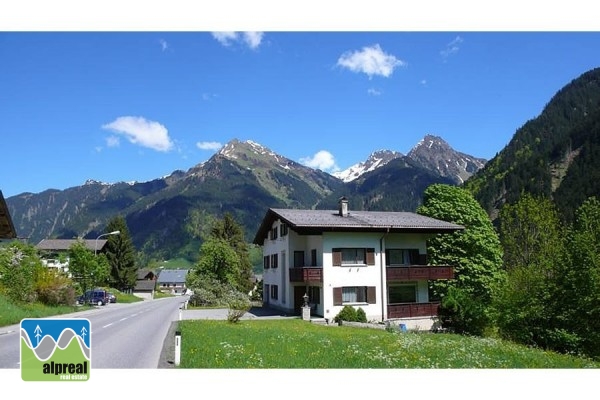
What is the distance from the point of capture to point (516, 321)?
81.0ft

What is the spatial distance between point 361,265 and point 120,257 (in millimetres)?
53727

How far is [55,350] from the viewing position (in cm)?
750

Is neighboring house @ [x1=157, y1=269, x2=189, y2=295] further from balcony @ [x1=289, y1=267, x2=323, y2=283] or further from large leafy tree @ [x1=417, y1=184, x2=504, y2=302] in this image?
balcony @ [x1=289, y1=267, x2=323, y2=283]

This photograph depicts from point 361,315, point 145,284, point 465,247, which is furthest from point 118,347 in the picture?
point 145,284

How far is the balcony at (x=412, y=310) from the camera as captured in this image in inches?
1238

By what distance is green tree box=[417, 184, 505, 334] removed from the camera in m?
38.6

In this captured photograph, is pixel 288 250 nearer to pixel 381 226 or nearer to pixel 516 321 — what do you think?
pixel 381 226

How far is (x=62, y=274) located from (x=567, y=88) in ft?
488

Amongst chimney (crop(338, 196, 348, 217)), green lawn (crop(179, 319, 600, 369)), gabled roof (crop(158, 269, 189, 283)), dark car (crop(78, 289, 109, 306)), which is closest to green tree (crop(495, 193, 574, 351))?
green lawn (crop(179, 319, 600, 369))

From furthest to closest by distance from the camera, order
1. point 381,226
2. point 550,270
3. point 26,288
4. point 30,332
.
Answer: point 381,226, point 26,288, point 550,270, point 30,332

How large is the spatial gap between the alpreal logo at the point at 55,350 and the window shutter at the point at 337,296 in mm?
24099

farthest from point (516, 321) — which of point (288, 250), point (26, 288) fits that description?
point (26, 288)

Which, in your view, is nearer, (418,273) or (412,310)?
(412,310)

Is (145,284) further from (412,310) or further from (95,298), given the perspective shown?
(412,310)
